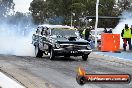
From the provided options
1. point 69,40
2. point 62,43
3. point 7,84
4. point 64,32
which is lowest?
point 7,84

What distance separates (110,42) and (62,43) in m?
7.74

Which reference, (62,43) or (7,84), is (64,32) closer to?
(62,43)

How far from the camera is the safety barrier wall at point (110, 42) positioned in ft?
88.3

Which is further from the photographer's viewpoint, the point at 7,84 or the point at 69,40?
the point at 69,40

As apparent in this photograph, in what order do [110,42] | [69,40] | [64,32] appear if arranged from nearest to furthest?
[69,40] < [64,32] < [110,42]

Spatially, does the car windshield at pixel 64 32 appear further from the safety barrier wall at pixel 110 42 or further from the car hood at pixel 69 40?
the safety barrier wall at pixel 110 42

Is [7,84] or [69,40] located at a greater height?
[69,40]

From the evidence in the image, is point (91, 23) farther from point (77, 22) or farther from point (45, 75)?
point (45, 75)

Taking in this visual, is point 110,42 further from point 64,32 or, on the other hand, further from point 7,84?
point 7,84

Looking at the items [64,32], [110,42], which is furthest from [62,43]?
[110,42]

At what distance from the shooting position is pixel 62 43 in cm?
1997

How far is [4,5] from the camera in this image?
99.9 metres

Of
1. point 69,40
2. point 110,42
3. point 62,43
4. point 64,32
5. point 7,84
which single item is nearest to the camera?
point 7,84

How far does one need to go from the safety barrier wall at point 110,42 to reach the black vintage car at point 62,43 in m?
6.31
